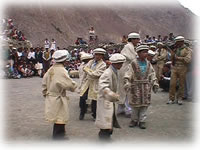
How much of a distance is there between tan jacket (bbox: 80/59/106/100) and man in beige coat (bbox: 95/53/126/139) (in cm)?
129

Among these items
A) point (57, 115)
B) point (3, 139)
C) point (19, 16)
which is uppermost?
point (19, 16)

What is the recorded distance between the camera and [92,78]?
655 centimetres

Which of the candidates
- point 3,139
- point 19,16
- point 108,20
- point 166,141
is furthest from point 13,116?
point 108,20

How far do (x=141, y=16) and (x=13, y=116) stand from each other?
66.6 metres

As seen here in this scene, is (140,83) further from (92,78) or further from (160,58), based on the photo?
(160,58)

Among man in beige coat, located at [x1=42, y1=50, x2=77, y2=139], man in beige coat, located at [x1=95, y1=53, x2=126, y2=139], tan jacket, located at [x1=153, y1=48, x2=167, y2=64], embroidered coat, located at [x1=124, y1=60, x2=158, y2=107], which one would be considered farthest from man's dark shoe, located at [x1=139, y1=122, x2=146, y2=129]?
tan jacket, located at [x1=153, y1=48, x2=167, y2=64]

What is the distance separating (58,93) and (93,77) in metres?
1.39

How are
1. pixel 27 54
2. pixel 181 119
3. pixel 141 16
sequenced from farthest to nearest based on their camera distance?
pixel 141 16 < pixel 27 54 < pixel 181 119

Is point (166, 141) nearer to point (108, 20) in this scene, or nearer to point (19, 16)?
point (19, 16)

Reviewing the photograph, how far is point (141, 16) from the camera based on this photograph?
232 ft

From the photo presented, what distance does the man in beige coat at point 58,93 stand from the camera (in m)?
5.17

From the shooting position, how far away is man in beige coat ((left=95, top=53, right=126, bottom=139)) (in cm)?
486

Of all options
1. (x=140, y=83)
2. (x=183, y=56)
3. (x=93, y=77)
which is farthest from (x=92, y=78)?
(x=183, y=56)

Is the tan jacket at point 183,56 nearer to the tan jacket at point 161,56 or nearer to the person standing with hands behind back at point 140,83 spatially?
the person standing with hands behind back at point 140,83
